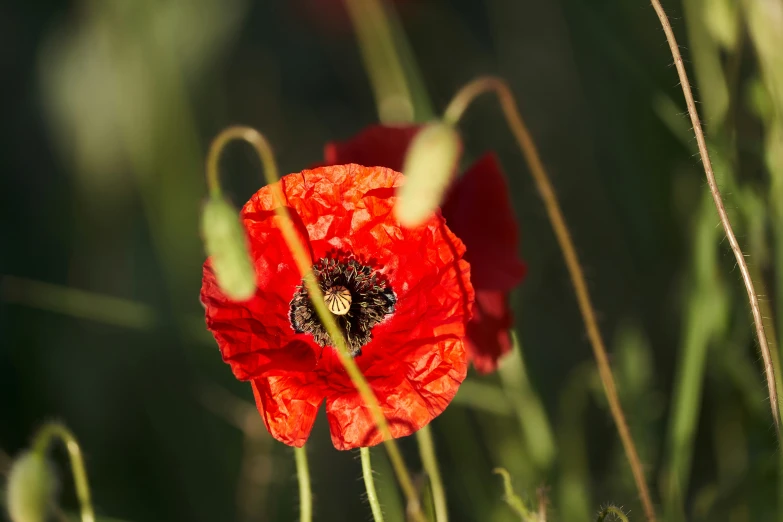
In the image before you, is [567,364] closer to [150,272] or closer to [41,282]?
[150,272]

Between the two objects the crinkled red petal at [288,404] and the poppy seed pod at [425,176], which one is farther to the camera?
the crinkled red petal at [288,404]

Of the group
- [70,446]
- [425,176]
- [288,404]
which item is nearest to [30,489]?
[70,446]

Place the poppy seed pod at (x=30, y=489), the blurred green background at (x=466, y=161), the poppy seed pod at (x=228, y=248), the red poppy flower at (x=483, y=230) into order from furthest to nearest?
the blurred green background at (x=466, y=161)
the red poppy flower at (x=483, y=230)
the poppy seed pod at (x=30, y=489)
the poppy seed pod at (x=228, y=248)

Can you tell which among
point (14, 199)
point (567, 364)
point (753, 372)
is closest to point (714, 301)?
point (753, 372)

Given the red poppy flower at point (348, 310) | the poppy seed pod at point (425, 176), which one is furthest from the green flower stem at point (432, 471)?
the poppy seed pod at point (425, 176)

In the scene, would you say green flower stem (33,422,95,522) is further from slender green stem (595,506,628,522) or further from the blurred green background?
slender green stem (595,506,628,522)

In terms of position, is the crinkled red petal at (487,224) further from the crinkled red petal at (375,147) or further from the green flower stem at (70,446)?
the green flower stem at (70,446)

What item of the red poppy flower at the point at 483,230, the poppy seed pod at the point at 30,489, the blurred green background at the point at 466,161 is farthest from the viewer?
the blurred green background at the point at 466,161
